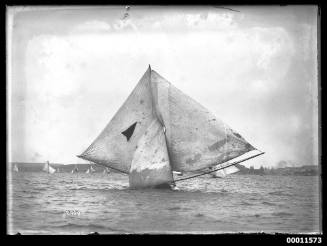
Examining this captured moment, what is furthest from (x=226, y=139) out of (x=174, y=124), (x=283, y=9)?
(x=283, y=9)

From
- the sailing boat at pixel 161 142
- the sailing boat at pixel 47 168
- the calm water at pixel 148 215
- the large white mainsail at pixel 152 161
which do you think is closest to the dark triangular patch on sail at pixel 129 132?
the sailing boat at pixel 161 142

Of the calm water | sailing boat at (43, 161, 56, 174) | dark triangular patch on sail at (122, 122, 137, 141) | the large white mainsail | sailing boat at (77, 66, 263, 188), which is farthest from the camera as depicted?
dark triangular patch on sail at (122, 122, 137, 141)

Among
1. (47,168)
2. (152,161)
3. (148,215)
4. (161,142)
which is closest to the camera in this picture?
(148,215)

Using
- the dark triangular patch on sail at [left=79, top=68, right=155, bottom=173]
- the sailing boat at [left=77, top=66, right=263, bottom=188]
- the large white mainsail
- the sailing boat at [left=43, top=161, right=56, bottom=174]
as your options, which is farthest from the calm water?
the dark triangular patch on sail at [left=79, top=68, right=155, bottom=173]

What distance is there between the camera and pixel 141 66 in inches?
781

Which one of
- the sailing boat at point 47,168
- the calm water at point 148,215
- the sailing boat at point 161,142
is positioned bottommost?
the calm water at point 148,215

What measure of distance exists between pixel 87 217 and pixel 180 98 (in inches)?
313

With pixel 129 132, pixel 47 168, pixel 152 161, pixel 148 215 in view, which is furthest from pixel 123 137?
pixel 148 215

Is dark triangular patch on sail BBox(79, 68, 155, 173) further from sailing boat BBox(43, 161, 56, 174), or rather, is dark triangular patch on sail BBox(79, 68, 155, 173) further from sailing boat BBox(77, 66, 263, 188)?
sailing boat BBox(43, 161, 56, 174)

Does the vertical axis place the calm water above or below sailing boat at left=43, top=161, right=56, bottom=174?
below

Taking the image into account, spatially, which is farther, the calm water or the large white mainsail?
the large white mainsail

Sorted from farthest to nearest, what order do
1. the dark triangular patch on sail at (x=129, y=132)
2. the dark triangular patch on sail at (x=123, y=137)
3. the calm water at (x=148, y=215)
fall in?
the dark triangular patch on sail at (x=129, y=132) < the dark triangular patch on sail at (x=123, y=137) < the calm water at (x=148, y=215)

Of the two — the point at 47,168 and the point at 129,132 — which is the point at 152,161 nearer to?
the point at 129,132

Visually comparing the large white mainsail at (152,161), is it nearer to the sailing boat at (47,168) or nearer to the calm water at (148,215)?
the sailing boat at (47,168)
